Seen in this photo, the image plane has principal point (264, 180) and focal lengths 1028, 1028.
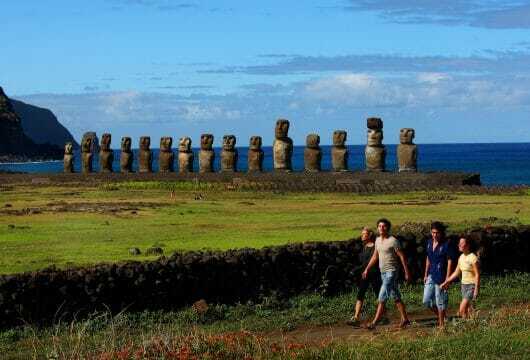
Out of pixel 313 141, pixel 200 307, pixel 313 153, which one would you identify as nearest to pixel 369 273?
pixel 200 307

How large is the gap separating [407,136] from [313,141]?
464cm

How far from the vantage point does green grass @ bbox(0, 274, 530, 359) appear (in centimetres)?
1205

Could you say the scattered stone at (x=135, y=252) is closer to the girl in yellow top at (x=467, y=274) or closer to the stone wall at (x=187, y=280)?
the stone wall at (x=187, y=280)

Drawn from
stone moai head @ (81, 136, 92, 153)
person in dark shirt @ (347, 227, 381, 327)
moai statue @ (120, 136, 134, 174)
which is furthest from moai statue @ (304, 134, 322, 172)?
person in dark shirt @ (347, 227, 381, 327)

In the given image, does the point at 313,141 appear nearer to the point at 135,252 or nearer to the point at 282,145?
the point at 282,145

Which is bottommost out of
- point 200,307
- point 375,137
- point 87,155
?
point 200,307

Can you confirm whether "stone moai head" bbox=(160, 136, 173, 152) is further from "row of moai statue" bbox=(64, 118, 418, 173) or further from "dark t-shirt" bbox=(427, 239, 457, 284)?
"dark t-shirt" bbox=(427, 239, 457, 284)

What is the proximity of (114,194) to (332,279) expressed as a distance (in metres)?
21.8

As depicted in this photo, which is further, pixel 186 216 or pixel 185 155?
pixel 185 155

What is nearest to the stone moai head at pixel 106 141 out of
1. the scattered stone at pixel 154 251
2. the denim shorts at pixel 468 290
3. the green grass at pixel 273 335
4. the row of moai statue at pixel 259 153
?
the row of moai statue at pixel 259 153

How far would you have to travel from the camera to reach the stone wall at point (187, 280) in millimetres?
15352

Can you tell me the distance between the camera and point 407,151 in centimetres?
4303

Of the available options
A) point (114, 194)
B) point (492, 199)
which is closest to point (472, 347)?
point (492, 199)

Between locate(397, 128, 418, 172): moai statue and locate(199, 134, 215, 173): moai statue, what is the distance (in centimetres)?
977
